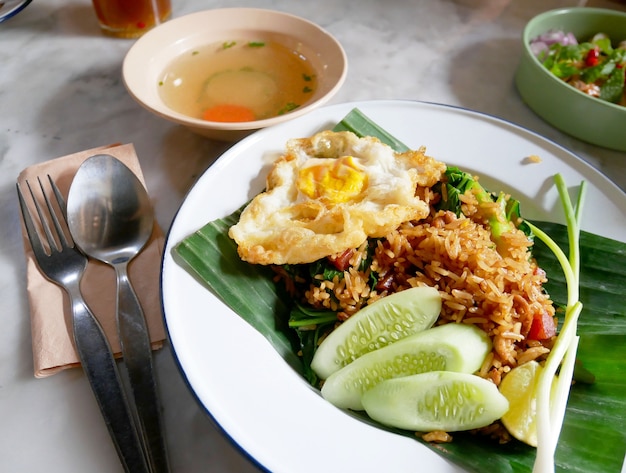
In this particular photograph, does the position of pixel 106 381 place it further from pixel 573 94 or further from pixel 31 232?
pixel 573 94

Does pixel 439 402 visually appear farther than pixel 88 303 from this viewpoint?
No

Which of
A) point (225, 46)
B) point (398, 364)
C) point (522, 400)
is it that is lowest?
point (522, 400)

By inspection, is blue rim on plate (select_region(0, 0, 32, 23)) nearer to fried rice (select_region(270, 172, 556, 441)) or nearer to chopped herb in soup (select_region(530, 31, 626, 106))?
fried rice (select_region(270, 172, 556, 441))

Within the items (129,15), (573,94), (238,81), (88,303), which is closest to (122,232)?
(88,303)

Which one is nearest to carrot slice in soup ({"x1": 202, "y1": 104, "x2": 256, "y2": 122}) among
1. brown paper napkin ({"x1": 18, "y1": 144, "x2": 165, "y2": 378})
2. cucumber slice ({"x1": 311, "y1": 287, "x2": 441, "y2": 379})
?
brown paper napkin ({"x1": 18, "y1": 144, "x2": 165, "y2": 378})

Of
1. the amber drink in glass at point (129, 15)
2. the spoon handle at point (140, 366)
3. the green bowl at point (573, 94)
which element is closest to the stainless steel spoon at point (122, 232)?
the spoon handle at point (140, 366)

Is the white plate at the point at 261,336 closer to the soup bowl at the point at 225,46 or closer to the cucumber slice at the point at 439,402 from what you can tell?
the cucumber slice at the point at 439,402
